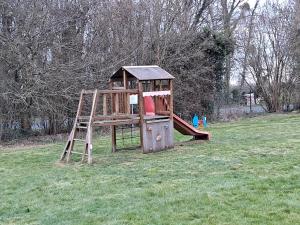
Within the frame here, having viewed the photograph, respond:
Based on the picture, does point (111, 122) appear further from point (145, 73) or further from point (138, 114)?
point (145, 73)

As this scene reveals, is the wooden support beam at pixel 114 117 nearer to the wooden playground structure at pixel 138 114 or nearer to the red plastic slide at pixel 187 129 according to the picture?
the wooden playground structure at pixel 138 114

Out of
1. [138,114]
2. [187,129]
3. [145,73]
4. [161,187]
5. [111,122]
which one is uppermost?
[145,73]

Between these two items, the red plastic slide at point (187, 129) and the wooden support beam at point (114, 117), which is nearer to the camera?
the wooden support beam at point (114, 117)

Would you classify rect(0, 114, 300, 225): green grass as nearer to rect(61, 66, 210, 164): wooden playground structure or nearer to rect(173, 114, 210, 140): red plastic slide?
rect(61, 66, 210, 164): wooden playground structure

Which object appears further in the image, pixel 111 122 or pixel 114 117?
pixel 114 117

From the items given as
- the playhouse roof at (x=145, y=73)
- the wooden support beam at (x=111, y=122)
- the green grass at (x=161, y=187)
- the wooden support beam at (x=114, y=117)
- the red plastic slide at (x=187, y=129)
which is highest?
the playhouse roof at (x=145, y=73)

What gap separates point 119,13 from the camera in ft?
51.5

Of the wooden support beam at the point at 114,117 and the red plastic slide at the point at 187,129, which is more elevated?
the wooden support beam at the point at 114,117

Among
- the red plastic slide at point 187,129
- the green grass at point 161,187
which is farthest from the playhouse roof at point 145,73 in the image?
the green grass at point 161,187

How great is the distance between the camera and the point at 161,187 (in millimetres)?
5801

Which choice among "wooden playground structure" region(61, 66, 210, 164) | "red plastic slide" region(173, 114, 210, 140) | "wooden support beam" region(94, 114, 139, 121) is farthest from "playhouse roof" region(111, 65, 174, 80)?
"red plastic slide" region(173, 114, 210, 140)

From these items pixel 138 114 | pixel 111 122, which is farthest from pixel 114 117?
pixel 138 114

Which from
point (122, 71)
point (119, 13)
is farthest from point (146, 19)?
point (122, 71)

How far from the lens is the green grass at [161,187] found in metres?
4.49
